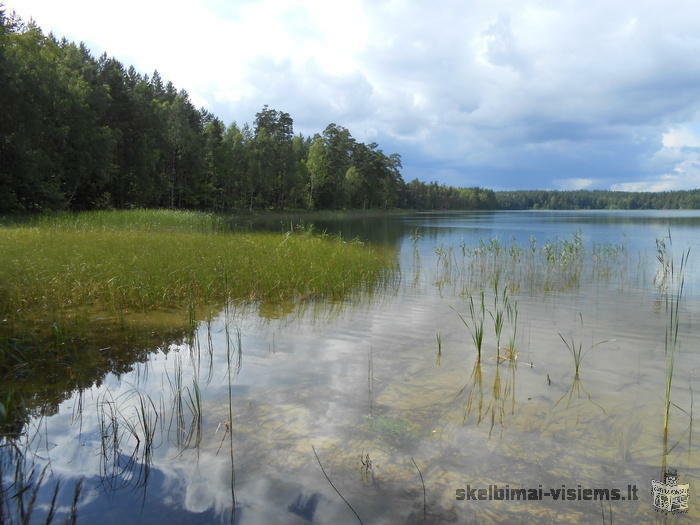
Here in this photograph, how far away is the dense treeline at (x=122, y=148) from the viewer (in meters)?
29.8

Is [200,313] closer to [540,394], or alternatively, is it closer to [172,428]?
[172,428]

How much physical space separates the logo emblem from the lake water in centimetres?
8

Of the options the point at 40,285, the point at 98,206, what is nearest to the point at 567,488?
the point at 40,285

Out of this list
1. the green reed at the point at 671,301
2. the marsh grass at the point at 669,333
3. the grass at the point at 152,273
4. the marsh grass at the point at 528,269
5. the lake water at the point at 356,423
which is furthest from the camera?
the marsh grass at the point at 528,269

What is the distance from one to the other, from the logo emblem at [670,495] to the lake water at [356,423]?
Result: 8cm

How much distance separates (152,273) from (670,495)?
1034 cm

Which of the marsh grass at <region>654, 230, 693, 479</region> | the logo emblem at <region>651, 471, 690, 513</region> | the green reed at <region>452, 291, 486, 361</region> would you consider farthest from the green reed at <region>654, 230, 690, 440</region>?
the green reed at <region>452, 291, 486, 361</region>

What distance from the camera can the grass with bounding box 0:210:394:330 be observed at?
9055 mm

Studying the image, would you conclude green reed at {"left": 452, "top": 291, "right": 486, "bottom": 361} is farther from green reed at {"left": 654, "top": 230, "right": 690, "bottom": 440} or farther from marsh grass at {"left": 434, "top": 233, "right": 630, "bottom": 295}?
green reed at {"left": 654, "top": 230, "right": 690, "bottom": 440}

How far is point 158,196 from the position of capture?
165ft

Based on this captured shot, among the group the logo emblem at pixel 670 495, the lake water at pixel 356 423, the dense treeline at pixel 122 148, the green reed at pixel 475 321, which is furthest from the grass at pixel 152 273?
the dense treeline at pixel 122 148

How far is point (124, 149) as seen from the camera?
45156 mm

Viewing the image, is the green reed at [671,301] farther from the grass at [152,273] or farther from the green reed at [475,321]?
the grass at [152,273]

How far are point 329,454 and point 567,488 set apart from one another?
2.12 meters
